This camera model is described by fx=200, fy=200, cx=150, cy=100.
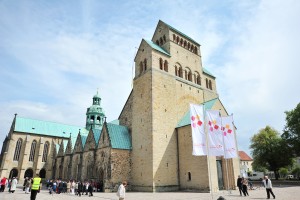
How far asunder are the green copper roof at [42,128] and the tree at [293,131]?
58.1 metres

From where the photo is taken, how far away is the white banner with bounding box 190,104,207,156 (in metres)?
16.6

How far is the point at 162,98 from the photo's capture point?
2998 cm

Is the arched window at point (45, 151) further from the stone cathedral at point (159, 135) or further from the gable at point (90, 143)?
the gable at point (90, 143)

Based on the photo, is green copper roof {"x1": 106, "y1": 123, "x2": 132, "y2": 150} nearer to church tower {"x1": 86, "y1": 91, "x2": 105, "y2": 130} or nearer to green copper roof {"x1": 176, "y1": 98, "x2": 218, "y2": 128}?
green copper roof {"x1": 176, "y1": 98, "x2": 218, "y2": 128}

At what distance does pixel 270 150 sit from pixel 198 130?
4150 cm

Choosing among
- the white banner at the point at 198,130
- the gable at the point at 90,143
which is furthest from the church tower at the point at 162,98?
the white banner at the point at 198,130

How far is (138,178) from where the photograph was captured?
92.1 ft

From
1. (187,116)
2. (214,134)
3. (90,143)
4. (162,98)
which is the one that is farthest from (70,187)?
(214,134)

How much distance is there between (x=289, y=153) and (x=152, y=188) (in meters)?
33.9

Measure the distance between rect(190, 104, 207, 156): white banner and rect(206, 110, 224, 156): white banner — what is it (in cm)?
70

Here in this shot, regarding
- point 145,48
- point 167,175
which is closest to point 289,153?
point 167,175

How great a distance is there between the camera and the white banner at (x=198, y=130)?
654 inches

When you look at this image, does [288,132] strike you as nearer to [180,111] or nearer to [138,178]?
[180,111]

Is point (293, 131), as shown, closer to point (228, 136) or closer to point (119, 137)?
point (228, 136)
